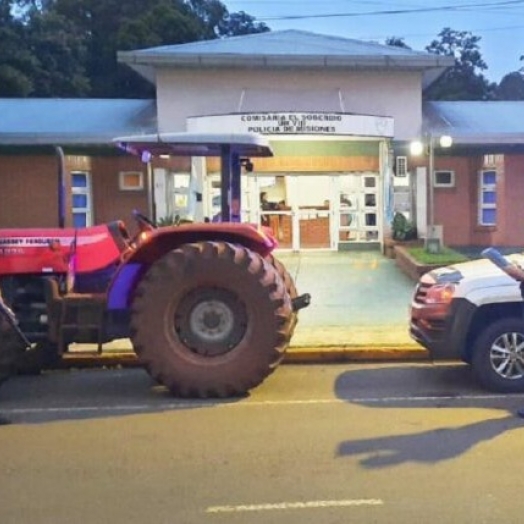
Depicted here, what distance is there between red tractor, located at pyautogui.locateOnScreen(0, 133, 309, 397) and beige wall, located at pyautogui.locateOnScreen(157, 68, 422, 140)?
13.5 metres

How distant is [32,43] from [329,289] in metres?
30.2

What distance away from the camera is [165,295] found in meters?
8.09

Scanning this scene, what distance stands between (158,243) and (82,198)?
14636mm

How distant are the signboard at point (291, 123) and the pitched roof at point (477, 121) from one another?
2.51 m

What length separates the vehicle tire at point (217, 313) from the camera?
26.5 ft

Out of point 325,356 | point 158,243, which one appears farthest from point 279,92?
point 158,243

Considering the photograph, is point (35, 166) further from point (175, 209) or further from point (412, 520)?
point (412, 520)

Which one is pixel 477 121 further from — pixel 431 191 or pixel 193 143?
pixel 193 143

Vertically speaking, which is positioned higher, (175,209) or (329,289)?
(175,209)

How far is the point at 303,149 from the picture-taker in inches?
911

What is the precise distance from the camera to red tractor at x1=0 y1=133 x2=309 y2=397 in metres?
8.08

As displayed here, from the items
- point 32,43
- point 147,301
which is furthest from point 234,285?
point 32,43

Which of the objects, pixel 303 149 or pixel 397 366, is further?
pixel 303 149

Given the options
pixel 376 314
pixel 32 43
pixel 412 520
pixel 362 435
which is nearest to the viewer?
pixel 412 520
